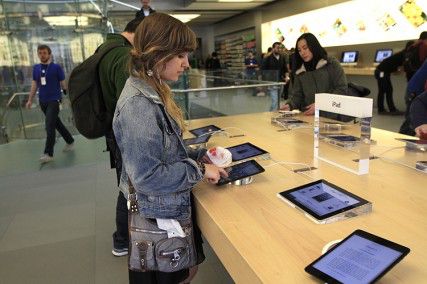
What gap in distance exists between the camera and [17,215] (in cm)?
310

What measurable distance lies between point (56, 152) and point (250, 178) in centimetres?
422

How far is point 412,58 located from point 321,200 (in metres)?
5.63

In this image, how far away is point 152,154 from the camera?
44.2 inches

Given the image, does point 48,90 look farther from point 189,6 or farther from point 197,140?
point 189,6

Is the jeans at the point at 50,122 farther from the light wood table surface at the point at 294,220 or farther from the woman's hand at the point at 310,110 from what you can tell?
the light wood table surface at the point at 294,220

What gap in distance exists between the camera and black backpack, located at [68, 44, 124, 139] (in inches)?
77.0

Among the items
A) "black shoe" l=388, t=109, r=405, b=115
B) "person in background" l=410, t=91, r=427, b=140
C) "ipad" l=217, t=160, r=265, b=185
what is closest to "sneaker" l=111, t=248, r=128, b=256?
"ipad" l=217, t=160, r=265, b=185

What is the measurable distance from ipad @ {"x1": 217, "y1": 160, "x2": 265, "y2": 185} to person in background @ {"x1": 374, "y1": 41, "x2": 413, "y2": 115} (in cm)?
612

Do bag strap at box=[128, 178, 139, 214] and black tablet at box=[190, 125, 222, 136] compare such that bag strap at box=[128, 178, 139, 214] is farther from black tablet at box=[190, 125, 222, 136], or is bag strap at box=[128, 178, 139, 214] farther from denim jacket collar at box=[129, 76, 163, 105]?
black tablet at box=[190, 125, 222, 136]

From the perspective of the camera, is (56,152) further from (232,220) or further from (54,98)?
(232,220)

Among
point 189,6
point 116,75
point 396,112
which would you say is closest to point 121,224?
point 116,75

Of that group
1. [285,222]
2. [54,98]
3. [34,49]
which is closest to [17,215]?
[54,98]

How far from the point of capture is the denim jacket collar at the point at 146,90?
1157 mm

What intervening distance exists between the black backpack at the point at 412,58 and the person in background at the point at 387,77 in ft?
1.94
